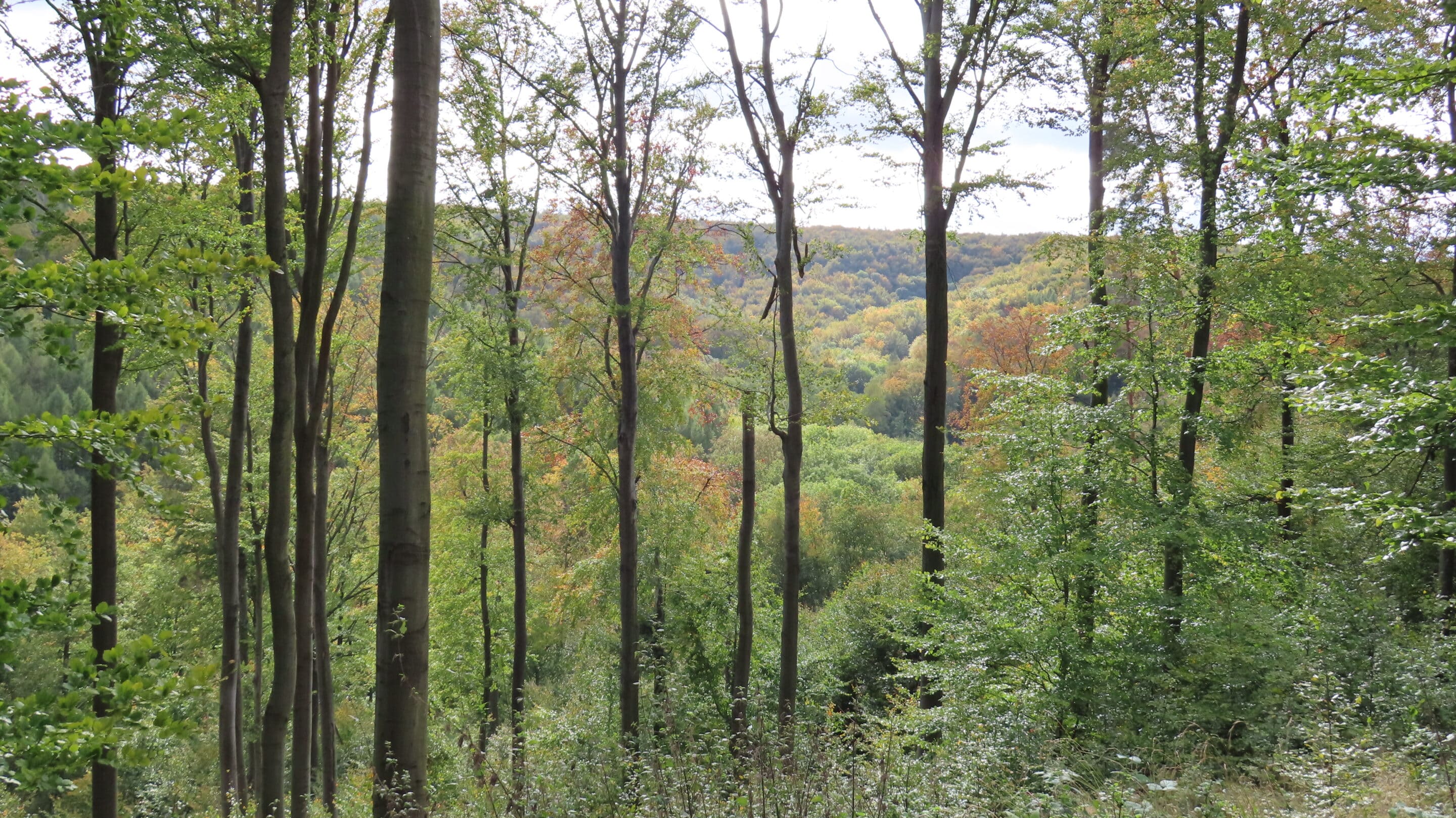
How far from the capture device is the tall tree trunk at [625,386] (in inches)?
408

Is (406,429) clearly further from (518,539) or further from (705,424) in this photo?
(705,424)

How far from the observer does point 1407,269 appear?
9.60 meters

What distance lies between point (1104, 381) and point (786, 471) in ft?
13.6

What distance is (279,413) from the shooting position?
5.81m

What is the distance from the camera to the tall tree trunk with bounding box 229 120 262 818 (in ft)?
29.6

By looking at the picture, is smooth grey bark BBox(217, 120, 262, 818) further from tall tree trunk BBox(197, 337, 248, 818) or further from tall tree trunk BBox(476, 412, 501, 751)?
tall tree trunk BBox(476, 412, 501, 751)

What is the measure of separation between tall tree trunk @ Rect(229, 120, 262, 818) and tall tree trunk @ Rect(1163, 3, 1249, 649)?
358 inches

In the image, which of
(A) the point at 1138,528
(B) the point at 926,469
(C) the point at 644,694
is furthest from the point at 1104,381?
(C) the point at 644,694

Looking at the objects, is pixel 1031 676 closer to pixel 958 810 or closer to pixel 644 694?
pixel 958 810

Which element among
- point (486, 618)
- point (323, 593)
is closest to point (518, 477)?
point (486, 618)

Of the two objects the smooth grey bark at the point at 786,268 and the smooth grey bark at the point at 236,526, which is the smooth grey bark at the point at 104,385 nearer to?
the smooth grey bark at the point at 236,526

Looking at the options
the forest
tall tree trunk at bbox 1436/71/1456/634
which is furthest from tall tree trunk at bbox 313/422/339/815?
tall tree trunk at bbox 1436/71/1456/634

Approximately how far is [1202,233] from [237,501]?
11929 millimetres

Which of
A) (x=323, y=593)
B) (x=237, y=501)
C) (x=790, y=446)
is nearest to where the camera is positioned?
(x=237, y=501)
